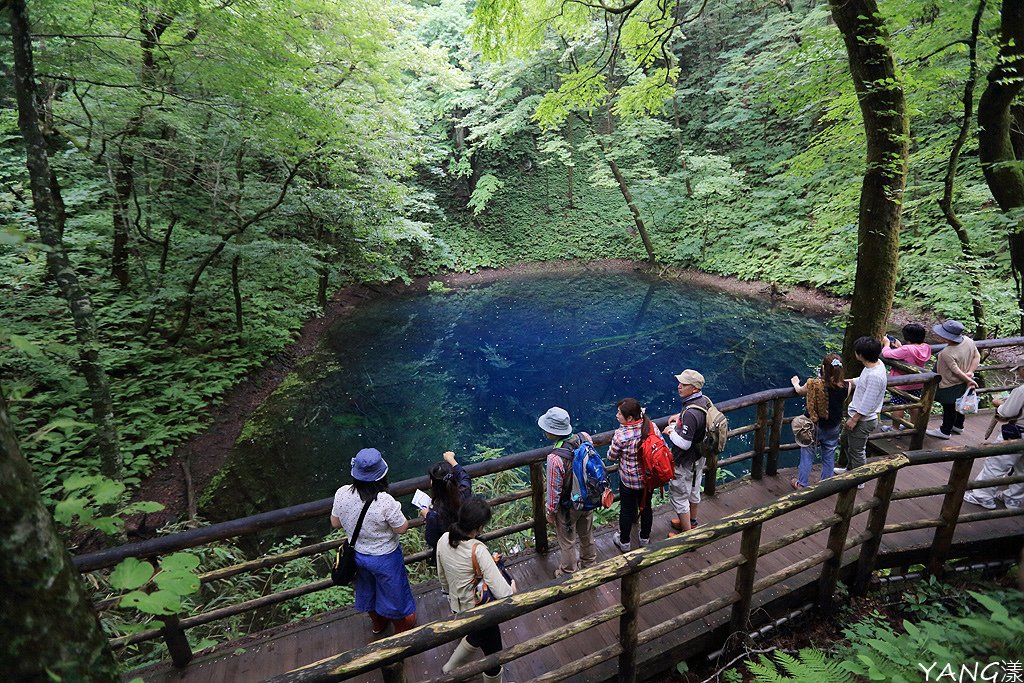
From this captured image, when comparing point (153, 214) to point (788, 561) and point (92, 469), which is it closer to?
point (92, 469)

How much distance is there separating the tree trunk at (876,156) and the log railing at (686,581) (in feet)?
7.28

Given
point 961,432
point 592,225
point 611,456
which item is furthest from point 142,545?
point 592,225

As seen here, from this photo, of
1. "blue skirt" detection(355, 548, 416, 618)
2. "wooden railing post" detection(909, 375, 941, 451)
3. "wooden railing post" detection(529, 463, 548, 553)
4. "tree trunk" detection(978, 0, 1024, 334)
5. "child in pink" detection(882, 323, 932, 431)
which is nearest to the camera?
"blue skirt" detection(355, 548, 416, 618)

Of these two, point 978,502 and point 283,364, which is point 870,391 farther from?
point 283,364

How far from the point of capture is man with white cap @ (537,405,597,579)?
11.6 feet

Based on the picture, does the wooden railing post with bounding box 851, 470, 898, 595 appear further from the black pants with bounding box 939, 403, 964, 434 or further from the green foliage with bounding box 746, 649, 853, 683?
the black pants with bounding box 939, 403, 964, 434

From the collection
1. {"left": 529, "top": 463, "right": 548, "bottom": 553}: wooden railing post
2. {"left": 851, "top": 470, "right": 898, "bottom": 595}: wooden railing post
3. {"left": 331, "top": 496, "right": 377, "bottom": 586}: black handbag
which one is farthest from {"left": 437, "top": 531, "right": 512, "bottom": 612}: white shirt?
{"left": 851, "top": 470, "right": 898, "bottom": 595}: wooden railing post

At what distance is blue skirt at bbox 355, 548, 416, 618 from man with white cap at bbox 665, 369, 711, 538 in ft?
7.51

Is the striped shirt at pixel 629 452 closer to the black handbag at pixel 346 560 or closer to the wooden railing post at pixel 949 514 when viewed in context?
the black handbag at pixel 346 560

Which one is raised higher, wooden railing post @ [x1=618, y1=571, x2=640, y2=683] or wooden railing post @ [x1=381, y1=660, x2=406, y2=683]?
wooden railing post @ [x1=381, y1=660, x2=406, y2=683]

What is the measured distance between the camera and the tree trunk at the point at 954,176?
15.8 ft

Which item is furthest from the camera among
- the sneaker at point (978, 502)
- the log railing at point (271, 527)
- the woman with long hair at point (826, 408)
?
the woman with long hair at point (826, 408)

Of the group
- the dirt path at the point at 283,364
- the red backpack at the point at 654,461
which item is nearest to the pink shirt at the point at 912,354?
the red backpack at the point at 654,461

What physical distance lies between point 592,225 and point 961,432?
22.2 meters
